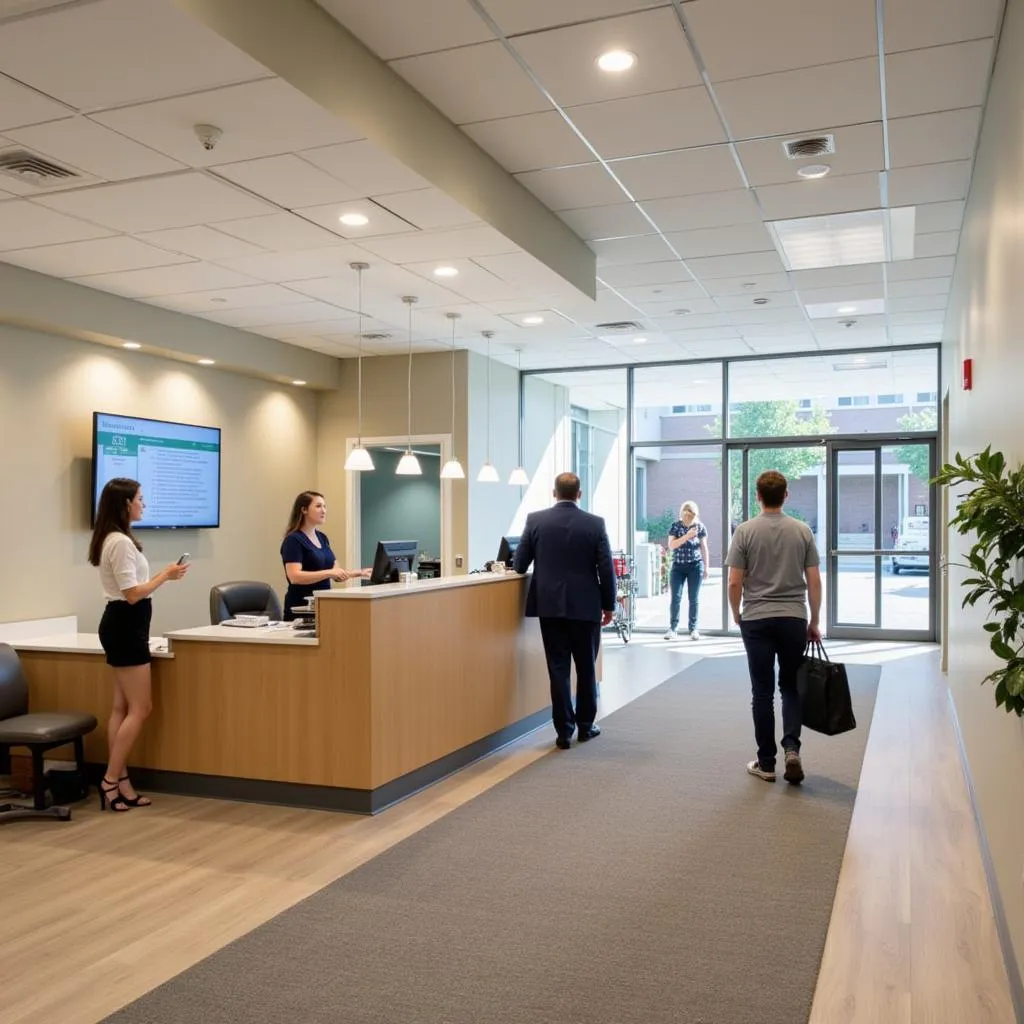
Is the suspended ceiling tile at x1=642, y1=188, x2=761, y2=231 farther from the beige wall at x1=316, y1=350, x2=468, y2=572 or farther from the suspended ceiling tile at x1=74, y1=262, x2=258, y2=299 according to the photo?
the beige wall at x1=316, y1=350, x2=468, y2=572

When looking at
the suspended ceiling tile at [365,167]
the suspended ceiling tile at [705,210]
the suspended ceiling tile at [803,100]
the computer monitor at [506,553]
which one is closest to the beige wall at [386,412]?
the computer monitor at [506,553]

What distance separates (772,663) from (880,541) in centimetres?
595

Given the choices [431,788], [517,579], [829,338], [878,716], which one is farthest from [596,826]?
[829,338]

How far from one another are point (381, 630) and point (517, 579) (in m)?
1.55

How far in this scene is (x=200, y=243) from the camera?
5.48m

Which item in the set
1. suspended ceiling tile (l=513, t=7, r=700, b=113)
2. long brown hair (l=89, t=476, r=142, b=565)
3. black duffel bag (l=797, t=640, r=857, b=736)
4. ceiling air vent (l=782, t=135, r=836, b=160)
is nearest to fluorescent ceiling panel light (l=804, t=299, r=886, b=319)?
ceiling air vent (l=782, t=135, r=836, b=160)

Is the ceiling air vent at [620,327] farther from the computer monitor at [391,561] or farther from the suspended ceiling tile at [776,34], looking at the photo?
the suspended ceiling tile at [776,34]

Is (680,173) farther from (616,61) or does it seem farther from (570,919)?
(570,919)

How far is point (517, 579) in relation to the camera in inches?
230

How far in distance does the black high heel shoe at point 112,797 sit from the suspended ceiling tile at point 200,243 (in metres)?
2.81

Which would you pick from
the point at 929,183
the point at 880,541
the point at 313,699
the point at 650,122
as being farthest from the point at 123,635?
the point at 880,541

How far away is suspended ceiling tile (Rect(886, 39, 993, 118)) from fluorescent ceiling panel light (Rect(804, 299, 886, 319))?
12.4 feet

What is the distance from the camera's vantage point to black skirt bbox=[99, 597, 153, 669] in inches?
178

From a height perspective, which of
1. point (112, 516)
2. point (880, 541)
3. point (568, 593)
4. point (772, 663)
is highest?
point (112, 516)
